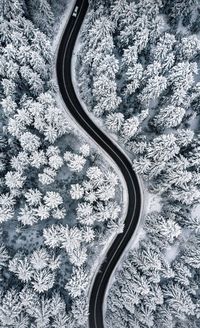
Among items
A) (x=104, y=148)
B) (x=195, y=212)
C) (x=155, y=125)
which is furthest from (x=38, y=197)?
(x=195, y=212)

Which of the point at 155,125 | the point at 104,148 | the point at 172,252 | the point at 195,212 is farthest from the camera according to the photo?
the point at 104,148

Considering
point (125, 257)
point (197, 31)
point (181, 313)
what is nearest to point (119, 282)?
point (125, 257)

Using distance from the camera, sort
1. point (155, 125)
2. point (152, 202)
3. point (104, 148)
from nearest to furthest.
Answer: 1. point (155, 125)
2. point (152, 202)
3. point (104, 148)

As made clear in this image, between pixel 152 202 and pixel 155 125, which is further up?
pixel 155 125

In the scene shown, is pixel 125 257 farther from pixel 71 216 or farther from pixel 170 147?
pixel 170 147

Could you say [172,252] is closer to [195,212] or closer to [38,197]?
[195,212]
